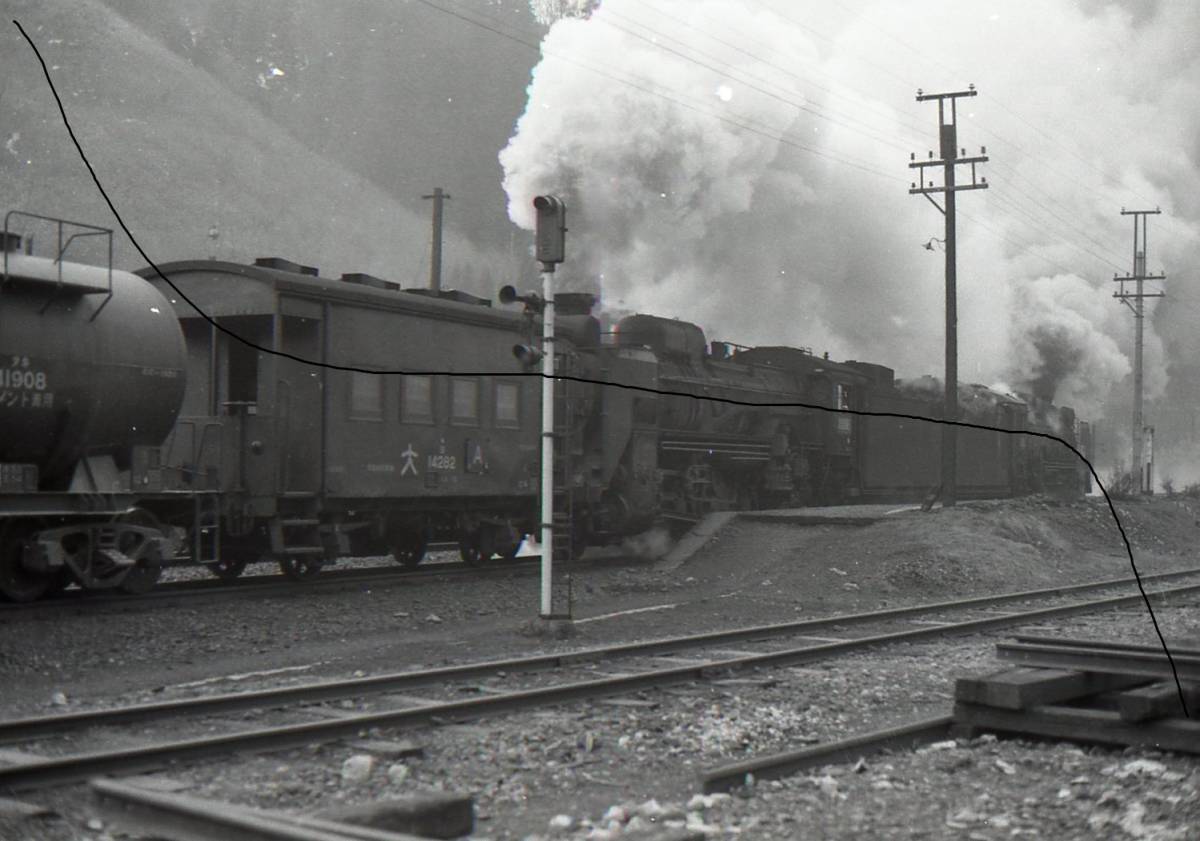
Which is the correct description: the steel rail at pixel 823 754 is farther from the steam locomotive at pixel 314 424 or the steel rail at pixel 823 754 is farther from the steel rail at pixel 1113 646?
the steam locomotive at pixel 314 424

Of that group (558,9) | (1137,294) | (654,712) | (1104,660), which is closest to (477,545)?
(654,712)

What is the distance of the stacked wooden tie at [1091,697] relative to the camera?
666 centimetres

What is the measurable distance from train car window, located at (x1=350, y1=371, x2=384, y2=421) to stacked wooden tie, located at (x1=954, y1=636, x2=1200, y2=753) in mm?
8926

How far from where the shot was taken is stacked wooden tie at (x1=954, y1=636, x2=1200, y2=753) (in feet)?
21.8

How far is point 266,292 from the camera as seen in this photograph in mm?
14000

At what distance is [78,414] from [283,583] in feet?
12.0

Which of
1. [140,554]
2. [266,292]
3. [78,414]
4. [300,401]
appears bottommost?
[140,554]

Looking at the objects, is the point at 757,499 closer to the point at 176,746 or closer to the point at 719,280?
the point at 719,280

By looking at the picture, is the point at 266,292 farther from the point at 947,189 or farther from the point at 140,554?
the point at 947,189

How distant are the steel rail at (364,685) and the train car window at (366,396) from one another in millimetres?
5341

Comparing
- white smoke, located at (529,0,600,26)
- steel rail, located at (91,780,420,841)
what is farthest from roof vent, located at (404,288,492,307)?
white smoke, located at (529,0,600,26)

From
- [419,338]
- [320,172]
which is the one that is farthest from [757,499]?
[320,172]

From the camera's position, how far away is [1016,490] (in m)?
34.7

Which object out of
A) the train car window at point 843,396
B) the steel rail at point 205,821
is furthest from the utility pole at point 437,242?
the steel rail at point 205,821
